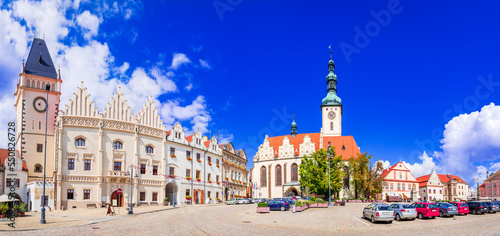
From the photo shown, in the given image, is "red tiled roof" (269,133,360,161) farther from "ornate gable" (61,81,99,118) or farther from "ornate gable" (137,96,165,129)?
"ornate gable" (61,81,99,118)

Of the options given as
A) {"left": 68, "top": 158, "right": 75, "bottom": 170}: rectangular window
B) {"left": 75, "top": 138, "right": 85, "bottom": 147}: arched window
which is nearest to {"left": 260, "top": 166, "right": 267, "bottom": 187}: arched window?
{"left": 75, "top": 138, "right": 85, "bottom": 147}: arched window

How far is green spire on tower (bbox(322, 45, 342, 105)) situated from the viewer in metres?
97.7

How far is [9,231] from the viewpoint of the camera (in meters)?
21.5

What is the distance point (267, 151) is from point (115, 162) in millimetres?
46347

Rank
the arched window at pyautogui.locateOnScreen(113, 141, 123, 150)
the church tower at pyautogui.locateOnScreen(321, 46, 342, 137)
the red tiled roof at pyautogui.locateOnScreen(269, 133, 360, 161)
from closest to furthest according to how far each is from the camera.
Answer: the arched window at pyautogui.locateOnScreen(113, 141, 123, 150), the red tiled roof at pyautogui.locateOnScreen(269, 133, 360, 161), the church tower at pyautogui.locateOnScreen(321, 46, 342, 137)

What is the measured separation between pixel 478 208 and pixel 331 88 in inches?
2643

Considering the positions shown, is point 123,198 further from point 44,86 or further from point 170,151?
point 44,86

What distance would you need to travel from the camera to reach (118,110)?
54.3 meters

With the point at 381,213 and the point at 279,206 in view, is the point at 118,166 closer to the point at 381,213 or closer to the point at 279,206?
the point at 279,206

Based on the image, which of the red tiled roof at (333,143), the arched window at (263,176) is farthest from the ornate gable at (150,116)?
the red tiled roof at (333,143)

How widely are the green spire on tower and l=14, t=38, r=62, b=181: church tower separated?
64.4 metres

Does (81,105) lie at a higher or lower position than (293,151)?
higher

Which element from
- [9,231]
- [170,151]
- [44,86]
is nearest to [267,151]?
[170,151]

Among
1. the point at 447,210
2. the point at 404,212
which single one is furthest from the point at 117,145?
the point at 447,210
